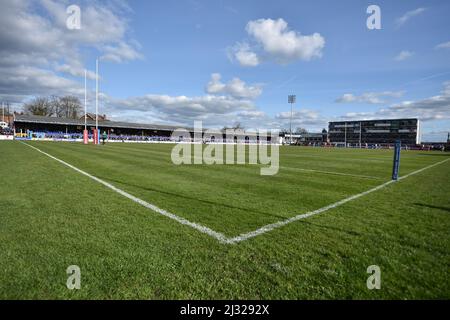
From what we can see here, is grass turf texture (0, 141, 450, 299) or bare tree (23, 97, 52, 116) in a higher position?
bare tree (23, 97, 52, 116)

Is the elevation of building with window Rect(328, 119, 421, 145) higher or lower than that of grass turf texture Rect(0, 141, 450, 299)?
higher

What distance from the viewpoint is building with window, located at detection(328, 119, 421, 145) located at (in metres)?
110

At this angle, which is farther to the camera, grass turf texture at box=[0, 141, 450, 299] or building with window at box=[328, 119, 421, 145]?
building with window at box=[328, 119, 421, 145]

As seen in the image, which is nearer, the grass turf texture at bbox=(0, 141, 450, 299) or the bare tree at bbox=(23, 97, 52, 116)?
the grass turf texture at bbox=(0, 141, 450, 299)

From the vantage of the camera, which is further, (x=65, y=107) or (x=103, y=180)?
(x=65, y=107)

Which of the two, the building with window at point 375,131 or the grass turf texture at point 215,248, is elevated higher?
the building with window at point 375,131

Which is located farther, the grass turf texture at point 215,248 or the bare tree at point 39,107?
the bare tree at point 39,107

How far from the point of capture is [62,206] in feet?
16.4

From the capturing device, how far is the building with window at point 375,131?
4311 inches

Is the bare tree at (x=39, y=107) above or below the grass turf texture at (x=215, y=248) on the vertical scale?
above
